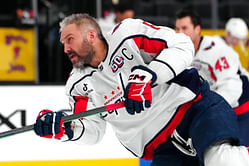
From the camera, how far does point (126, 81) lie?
212 centimetres

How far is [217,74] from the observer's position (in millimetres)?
3000

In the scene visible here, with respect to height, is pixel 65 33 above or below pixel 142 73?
above

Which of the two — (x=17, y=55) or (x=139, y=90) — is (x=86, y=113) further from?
(x=17, y=55)

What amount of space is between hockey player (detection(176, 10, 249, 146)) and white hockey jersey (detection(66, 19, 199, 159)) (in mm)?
868

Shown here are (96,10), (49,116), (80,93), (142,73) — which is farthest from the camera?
(96,10)

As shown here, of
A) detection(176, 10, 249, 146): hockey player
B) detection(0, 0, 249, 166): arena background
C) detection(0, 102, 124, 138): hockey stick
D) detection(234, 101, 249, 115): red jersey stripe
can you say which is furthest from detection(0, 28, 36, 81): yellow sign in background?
detection(0, 102, 124, 138): hockey stick

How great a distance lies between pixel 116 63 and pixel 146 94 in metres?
0.29

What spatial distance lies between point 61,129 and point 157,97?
1.51 ft

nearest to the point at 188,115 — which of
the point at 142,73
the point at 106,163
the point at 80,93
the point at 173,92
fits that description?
the point at 173,92

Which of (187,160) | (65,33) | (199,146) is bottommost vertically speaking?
(187,160)

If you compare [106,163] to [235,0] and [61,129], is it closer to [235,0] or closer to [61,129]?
[61,129]

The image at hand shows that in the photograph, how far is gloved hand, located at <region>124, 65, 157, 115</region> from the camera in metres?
1.89

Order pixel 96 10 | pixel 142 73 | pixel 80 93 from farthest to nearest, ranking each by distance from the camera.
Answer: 1. pixel 96 10
2. pixel 80 93
3. pixel 142 73

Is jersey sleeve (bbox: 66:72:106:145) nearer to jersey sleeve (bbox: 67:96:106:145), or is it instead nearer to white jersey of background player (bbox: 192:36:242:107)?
jersey sleeve (bbox: 67:96:106:145)
